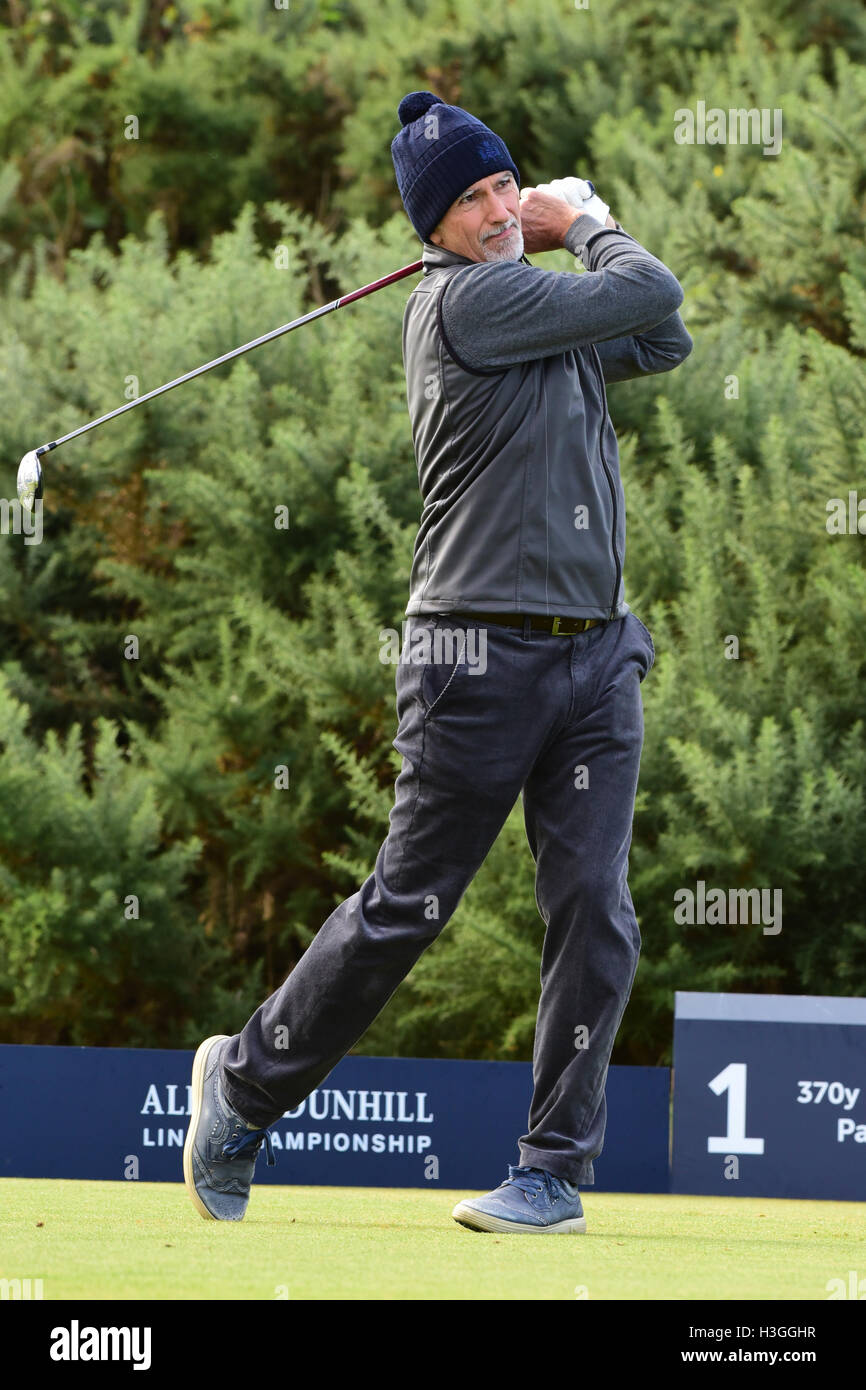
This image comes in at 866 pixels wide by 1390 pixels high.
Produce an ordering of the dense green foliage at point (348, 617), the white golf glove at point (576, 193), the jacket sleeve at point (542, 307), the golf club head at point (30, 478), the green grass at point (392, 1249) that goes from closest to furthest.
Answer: the green grass at point (392, 1249) → the jacket sleeve at point (542, 307) → the white golf glove at point (576, 193) → the golf club head at point (30, 478) → the dense green foliage at point (348, 617)

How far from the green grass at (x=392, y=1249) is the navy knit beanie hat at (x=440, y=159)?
1764mm

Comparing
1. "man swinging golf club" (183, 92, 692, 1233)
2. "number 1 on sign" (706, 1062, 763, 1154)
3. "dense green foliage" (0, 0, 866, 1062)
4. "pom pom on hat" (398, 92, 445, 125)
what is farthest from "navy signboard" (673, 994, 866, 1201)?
"pom pom on hat" (398, 92, 445, 125)

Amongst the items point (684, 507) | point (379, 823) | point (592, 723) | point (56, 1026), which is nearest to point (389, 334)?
point (684, 507)

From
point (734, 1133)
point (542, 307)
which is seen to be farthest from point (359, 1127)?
point (542, 307)

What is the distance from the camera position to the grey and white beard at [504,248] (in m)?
2.90

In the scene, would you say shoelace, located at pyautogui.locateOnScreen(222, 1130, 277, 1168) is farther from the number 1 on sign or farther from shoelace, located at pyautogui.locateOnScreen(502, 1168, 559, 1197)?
the number 1 on sign

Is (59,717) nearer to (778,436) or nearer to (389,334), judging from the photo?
(389,334)

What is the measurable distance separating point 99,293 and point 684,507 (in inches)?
177

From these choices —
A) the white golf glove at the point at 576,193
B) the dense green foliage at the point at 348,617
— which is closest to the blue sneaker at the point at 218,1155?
the white golf glove at the point at 576,193

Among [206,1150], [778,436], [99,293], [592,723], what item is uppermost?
[99,293]

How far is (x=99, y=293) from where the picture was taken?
8930 mm

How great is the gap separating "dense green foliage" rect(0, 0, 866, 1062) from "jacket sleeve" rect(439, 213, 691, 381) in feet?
7.53

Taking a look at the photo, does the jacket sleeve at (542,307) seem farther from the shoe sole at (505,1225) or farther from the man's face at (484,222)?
the shoe sole at (505,1225)

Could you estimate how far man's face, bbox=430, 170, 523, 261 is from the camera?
287 centimetres
